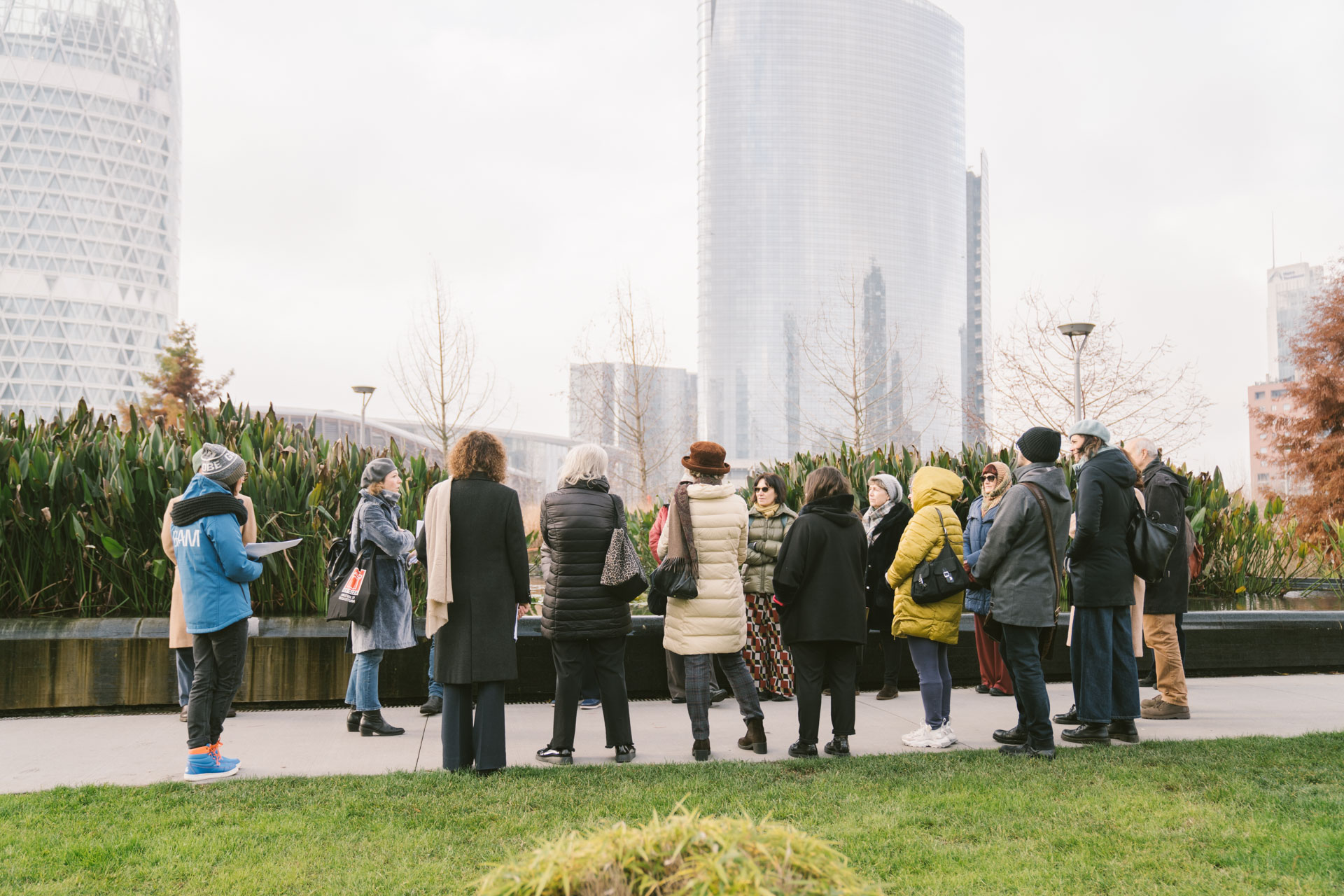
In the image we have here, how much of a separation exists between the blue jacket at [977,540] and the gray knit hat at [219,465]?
5.23 m

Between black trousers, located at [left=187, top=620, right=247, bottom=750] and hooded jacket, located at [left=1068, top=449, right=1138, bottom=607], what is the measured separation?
511 cm

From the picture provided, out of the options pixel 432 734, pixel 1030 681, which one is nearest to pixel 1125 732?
pixel 1030 681

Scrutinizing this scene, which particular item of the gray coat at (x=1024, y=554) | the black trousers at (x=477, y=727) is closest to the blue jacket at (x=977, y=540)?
the gray coat at (x=1024, y=554)

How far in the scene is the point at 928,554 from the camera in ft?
18.5

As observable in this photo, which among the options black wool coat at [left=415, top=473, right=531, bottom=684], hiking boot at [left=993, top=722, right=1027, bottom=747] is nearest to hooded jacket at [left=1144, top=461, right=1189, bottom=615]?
hiking boot at [left=993, top=722, right=1027, bottom=747]

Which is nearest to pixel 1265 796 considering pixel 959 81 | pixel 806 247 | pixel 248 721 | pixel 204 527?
pixel 204 527

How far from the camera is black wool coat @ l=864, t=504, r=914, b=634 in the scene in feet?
23.0

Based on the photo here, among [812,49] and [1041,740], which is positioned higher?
[812,49]

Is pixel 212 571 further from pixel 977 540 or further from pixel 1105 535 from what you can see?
pixel 977 540

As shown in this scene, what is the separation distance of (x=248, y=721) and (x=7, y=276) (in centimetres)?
12408

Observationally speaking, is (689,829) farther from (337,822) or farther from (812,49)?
(812,49)

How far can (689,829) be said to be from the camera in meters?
1.50

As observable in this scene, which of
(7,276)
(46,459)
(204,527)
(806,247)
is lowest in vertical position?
(204,527)

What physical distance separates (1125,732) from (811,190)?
12722 cm
